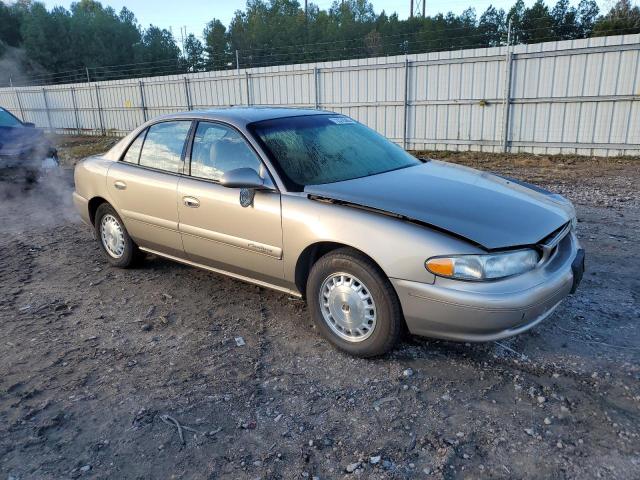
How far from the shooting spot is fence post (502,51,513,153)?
11.9 meters

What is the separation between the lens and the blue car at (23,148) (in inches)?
356

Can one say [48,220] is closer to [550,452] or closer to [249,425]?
[249,425]

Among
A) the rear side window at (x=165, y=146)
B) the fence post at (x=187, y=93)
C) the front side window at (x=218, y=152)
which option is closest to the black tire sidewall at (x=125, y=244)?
the rear side window at (x=165, y=146)

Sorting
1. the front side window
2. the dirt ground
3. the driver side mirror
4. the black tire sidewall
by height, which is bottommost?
the dirt ground

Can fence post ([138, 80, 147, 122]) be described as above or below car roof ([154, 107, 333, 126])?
below

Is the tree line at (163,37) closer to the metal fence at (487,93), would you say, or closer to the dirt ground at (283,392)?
the metal fence at (487,93)

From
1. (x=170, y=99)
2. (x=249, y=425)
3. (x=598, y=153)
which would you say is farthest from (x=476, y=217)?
(x=170, y=99)

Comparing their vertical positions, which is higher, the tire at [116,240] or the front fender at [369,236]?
the front fender at [369,236]

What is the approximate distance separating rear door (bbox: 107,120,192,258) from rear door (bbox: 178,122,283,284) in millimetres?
150

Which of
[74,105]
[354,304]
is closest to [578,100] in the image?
[354,304]

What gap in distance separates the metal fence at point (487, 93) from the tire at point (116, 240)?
32.4 feet

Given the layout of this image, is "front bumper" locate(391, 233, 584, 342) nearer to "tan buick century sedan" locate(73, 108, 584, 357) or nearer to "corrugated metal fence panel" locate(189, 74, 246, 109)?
"tan buick century sedan" locate(73, 108, 584, 357)

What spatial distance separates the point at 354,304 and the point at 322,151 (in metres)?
1.28

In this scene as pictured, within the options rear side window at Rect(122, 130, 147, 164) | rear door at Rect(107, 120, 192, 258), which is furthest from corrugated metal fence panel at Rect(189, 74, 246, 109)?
rear door at Rect(107, 120, 192, 258)
